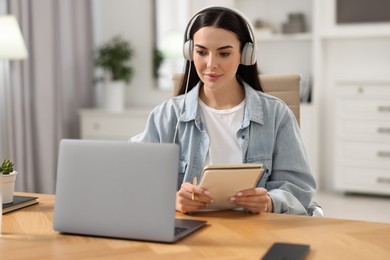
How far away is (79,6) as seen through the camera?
5090 millimetres

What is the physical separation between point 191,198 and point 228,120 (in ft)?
1.50

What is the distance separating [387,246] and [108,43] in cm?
418

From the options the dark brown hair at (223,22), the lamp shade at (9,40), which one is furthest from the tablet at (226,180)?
the lamp shade at (9,40)

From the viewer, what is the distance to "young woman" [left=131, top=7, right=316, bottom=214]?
1.82m

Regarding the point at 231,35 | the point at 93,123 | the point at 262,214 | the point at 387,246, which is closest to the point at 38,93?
the point at 93,123

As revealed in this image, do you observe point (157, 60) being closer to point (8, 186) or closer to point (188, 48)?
point (188, 48)

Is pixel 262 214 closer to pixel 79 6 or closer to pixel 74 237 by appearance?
pixel 74 237

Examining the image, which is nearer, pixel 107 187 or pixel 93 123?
pixel 107 187

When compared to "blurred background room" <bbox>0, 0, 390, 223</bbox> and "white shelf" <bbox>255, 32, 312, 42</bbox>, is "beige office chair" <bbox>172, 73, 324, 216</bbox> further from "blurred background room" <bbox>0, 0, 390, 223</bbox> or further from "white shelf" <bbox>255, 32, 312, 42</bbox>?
"white shelf" <bbox>255, 32, 312, 42</bbox>

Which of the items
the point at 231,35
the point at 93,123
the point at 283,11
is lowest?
the point at 93,123

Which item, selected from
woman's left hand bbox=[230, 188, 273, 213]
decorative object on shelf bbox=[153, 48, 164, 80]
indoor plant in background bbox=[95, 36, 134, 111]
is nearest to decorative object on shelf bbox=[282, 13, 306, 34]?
decorative object on shelf bbox=[153, 48, 164, 80]

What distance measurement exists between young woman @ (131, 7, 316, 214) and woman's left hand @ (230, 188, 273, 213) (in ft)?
0.55

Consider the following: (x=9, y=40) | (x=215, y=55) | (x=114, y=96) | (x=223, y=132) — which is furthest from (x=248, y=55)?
(x=114, y=96)

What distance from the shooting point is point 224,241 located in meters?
1.32
